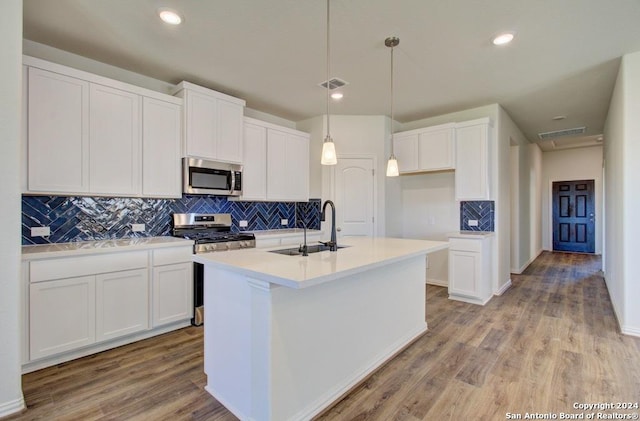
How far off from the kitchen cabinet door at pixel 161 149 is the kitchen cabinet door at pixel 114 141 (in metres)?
0.07

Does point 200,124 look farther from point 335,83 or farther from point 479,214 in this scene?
point 479,214

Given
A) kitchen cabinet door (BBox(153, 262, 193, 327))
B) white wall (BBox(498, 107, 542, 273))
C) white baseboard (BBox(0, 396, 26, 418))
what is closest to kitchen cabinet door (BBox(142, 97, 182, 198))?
kitchen cabinet door (BBox(153, 262, 193, 327))

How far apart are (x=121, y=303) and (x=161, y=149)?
4.99 feet

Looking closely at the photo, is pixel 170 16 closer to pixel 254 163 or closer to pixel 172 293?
pixel 254 163

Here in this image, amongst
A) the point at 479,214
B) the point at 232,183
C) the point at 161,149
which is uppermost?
the point at 161,149

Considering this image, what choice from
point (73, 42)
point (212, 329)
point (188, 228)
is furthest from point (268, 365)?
point (73, 42)

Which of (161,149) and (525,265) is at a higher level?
(161,149)

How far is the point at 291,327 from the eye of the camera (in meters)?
1.75

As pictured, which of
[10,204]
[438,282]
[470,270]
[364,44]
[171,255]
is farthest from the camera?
[438,282]

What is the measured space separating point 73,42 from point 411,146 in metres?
4.10

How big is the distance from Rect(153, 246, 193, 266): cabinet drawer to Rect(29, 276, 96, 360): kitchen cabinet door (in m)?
0.51

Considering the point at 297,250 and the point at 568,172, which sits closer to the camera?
the point at 297,250

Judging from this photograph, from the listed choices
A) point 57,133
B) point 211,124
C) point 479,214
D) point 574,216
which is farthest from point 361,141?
point 574,216

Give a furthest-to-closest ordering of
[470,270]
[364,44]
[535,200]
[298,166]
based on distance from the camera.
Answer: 1. [535,200]
2. [298,166]
3. [470,270]
4. [364,44]
